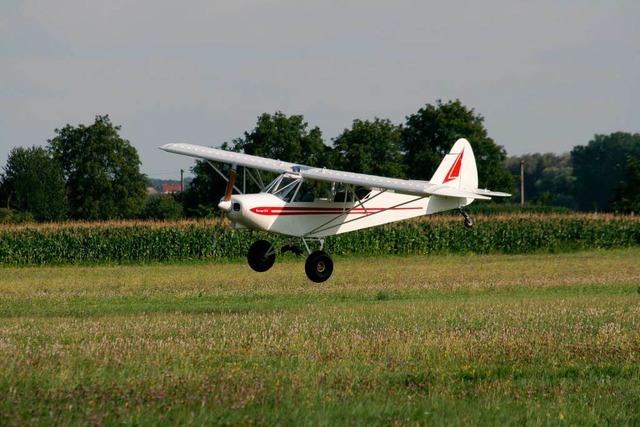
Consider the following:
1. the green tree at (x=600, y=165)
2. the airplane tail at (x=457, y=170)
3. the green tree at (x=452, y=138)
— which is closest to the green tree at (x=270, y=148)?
the green tree at (x=452, y=138)

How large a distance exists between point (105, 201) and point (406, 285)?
57.0 metres

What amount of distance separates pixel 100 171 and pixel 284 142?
18.1m

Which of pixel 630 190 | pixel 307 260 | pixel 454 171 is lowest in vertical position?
pixel 307 260

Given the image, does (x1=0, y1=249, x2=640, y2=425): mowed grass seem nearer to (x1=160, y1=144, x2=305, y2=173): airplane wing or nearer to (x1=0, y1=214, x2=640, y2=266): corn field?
(x1=160, y1=144, x2=305, y2=173): airplane wing

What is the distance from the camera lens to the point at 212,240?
51.1m

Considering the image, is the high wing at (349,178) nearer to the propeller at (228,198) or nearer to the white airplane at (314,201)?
the white airplane at (314,201)

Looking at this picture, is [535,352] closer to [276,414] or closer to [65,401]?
[276,414]

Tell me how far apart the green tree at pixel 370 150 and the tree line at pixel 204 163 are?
→ 0.09m

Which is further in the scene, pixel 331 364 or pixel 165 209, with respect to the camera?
pixel 165 209

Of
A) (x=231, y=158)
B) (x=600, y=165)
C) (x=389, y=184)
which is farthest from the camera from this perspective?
(x=600, y=165)

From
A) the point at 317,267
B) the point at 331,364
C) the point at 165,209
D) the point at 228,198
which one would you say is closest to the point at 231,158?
the point at 228,198

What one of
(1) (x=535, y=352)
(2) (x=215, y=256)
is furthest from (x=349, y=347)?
(2) (x=215, y=256)

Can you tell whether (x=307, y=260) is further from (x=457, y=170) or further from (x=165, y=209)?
(x=165, y=209)

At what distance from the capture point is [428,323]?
18391 mm
